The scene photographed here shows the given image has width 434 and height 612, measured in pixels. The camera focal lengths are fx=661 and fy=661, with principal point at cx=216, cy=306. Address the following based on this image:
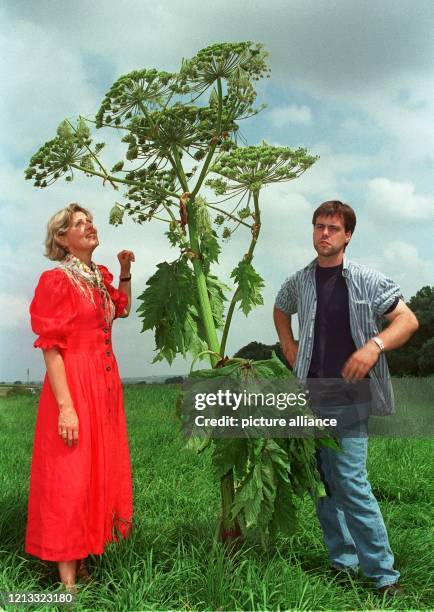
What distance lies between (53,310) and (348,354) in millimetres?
1486

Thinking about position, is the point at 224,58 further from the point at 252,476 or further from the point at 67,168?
the point at 252,476

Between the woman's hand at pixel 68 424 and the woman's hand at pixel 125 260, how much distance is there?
850mm

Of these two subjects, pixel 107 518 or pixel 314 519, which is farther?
pixel 314 519

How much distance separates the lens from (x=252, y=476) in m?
3.01

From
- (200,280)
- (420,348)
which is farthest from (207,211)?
(420,348)

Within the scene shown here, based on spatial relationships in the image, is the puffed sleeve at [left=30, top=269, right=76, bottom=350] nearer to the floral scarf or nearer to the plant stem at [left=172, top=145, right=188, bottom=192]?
the floral scarf

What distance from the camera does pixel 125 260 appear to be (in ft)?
11.9

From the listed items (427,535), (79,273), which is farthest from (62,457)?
(427,535)

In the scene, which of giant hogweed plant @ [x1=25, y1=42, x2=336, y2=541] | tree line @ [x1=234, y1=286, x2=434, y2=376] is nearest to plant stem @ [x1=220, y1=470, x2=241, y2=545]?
giant hogweed plant @ [x1=25, y1=42, x2=336, y2=541]

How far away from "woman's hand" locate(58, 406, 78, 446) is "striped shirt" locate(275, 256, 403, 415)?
1146mm

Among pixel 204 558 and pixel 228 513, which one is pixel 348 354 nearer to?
pixel 228 513

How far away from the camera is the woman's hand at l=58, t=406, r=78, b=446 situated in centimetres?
318

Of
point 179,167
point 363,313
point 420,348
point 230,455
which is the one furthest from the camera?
point 420,348

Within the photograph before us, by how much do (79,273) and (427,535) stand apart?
8.92 feet
